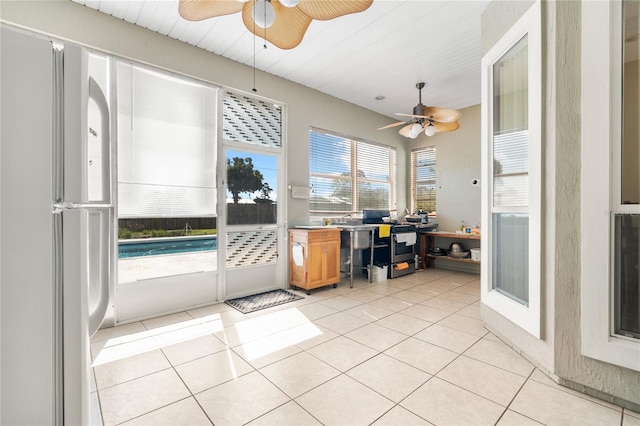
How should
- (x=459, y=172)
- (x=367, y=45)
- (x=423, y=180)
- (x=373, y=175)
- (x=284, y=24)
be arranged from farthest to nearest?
(x=423, y=180) < (x=373, y=175) < (x=459, y=172) < (x=367, y=45) < (x=284, y=24)

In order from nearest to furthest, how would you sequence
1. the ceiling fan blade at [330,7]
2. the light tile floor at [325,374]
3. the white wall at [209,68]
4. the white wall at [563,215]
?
1. the light tile floor at [325,374]
2. the white wall at [563,215]
3. the ceiling fan blade at [330,7]
4. the white wall at [209,68]

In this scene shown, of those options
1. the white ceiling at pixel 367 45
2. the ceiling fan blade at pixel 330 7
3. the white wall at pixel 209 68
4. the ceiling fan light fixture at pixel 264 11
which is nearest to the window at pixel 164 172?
the white wall at pixel 209 68

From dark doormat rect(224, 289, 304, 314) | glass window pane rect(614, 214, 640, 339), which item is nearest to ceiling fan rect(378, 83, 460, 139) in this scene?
glass window pane rect(614, 214, 640, 339)

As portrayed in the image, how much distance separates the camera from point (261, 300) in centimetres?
385

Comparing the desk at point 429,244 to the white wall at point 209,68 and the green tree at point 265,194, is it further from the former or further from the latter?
the green tree at point 265,194

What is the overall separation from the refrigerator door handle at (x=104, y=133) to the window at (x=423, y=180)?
5.97m

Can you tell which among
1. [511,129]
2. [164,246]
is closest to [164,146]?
[164,246]

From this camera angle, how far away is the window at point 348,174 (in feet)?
16.8

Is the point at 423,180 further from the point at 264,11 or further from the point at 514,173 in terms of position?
the point at 264,11

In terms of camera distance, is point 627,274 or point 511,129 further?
point 511,129

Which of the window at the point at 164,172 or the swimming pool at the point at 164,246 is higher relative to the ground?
the window at the point at 164,172

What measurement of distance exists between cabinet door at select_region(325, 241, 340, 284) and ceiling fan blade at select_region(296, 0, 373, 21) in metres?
2.90
